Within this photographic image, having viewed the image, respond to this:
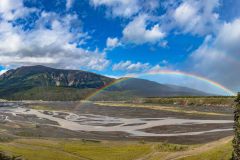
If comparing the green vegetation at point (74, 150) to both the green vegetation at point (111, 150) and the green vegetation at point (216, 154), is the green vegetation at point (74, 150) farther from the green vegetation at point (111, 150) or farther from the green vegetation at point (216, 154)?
the green vegetation at point (216, 154)

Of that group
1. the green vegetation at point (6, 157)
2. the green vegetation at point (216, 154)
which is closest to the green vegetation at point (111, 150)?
the green vegetation at point (216, 154)

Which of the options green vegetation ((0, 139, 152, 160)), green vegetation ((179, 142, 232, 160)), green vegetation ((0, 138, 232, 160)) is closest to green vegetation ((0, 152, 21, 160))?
green vegetation ((0, 138, 232, 160))

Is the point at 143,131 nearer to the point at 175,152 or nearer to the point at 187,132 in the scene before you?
the point at 187,132

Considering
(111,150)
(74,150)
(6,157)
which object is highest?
(6,157)

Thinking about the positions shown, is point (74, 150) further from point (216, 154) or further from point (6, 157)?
point (216, 154)

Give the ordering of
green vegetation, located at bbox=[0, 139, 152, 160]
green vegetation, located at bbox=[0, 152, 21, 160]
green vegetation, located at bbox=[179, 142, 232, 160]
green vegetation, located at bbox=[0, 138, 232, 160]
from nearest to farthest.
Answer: green vegetation, located at bbox=[0, 152, 21, 160] < green vegetation, located at bbox=[179, 142, 232, 160] < green vegetation, located at bbox=[0, 138, 232, 160] < green vegetation, located at bbox=[0, 139, 152, 160]

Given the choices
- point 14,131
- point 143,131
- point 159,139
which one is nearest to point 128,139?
point 159,139

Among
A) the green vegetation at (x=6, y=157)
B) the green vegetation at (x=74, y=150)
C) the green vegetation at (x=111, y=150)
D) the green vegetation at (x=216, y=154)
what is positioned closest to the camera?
the green vegetation at (x=6, y=157)

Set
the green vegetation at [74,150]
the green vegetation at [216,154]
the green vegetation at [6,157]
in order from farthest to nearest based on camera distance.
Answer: the green vegetation at [74,150] → the green vegetation at [216,154] → the green vegetation at [6,157]

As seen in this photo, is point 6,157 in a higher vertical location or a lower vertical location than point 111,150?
higher

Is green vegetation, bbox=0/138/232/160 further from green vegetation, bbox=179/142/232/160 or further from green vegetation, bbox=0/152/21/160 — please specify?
green vegetation, bbox=0/152/21/160

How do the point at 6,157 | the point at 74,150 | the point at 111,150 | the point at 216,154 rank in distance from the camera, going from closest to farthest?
the point at 6,157 < the point at 216,154 < the point at 74,150 < the point at 111,150

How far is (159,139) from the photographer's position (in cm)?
10356

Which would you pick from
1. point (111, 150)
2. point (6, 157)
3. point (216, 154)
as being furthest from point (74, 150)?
point (216, 154)
